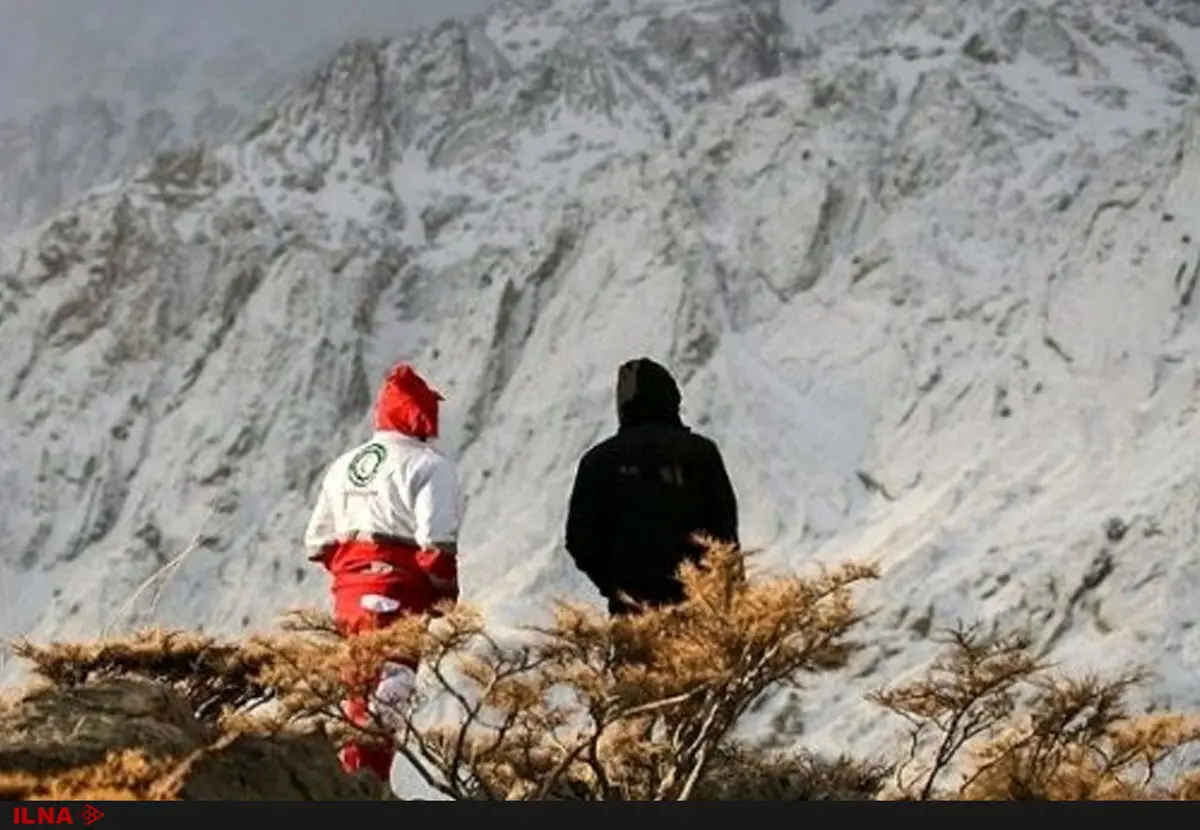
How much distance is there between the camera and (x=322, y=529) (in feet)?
23.5

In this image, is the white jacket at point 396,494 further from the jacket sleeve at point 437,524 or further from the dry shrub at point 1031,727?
the dry shrub at point 1031,727

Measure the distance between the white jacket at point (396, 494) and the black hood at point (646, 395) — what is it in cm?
85

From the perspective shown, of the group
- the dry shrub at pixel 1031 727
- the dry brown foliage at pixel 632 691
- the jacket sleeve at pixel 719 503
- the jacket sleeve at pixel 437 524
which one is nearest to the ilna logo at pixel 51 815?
the dry brown foliage at pixel 632 691

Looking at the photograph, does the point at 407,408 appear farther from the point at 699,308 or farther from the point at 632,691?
the point at 699,308

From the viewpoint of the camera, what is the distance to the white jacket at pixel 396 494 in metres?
6.88

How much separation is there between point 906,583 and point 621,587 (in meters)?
Result: 41.6

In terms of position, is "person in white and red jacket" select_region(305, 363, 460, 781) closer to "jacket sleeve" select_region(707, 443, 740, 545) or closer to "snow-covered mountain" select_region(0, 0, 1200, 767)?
"jacket sleeve" select_region(707, 443, 740, 545)

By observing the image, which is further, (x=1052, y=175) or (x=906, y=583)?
(x=1052, y=175)

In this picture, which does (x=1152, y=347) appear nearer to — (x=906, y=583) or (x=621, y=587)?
(x=906, y=583)

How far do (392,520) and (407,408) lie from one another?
417mm

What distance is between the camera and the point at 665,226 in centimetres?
6600

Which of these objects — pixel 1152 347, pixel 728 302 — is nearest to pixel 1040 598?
pixel 1152 347

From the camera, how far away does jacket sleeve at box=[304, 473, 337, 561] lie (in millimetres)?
7109

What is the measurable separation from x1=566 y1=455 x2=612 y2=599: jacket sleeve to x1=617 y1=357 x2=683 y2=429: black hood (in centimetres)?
23
